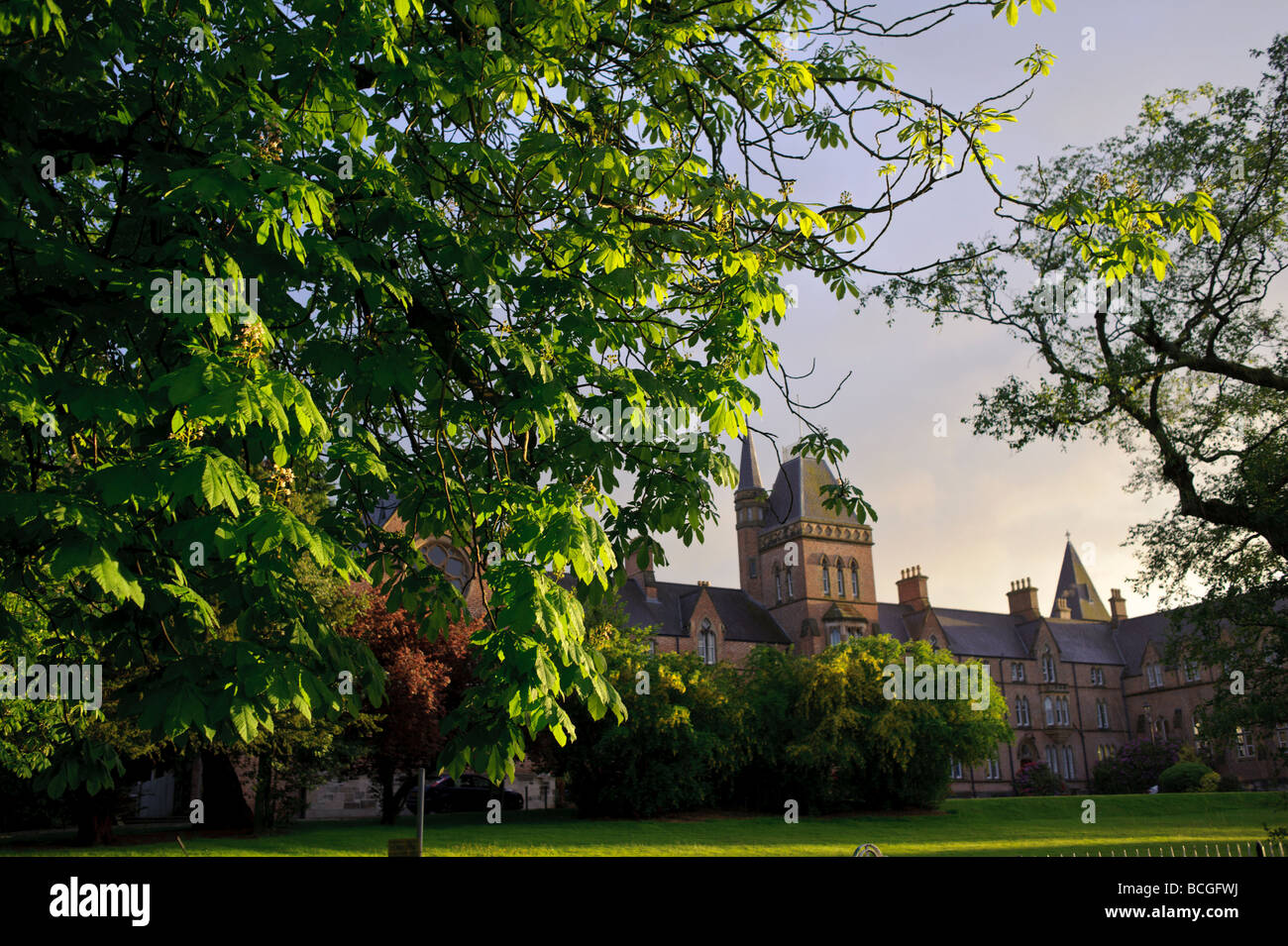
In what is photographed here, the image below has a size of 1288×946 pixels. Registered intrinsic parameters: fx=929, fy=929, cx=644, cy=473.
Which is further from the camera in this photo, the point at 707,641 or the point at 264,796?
the point at 707,641

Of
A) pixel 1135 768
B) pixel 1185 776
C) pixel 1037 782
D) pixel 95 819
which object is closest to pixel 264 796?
pixel 95 819

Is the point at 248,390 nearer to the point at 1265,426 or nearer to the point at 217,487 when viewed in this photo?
the point at 217,487

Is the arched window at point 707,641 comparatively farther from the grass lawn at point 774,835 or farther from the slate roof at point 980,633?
the grass lawn at point 774,835

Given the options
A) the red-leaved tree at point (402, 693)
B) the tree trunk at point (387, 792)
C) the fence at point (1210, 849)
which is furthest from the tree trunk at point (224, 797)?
the fence at point (1210, 849)

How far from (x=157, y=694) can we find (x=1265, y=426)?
70.9 ft

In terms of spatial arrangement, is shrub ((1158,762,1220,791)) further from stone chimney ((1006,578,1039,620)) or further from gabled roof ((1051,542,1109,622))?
gabled roof ((1051,542,1109,622))

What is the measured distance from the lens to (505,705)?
204 inches

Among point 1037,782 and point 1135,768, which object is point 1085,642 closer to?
point 1135,768

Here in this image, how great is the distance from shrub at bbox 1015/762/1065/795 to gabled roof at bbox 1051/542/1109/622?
2229cm

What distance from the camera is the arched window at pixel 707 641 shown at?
6419 cm

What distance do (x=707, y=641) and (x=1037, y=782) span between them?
2501cm

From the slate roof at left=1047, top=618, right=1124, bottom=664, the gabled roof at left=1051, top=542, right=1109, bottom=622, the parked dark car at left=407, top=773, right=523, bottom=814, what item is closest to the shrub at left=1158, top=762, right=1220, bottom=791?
the slate roof at left=1047, top=618, right=1124, bottom=664

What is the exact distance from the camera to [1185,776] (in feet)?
180
